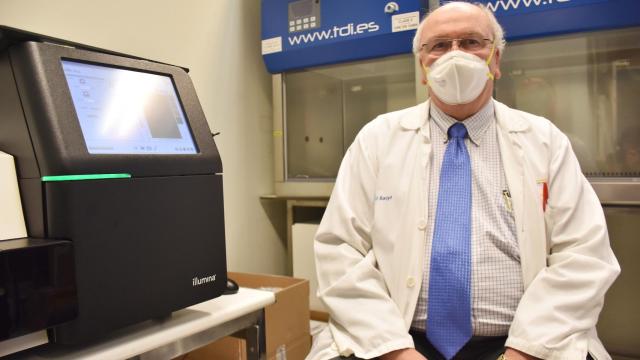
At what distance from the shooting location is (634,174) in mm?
1592

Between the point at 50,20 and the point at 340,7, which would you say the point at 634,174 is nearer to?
the point at 340,7

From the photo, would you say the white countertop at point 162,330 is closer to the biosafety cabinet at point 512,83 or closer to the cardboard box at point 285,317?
the cardboard box at point 285,317

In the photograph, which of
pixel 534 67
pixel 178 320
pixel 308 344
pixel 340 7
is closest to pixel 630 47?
pixel 534 67

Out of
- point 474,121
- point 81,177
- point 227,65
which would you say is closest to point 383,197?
point 474,121

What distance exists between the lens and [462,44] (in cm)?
129

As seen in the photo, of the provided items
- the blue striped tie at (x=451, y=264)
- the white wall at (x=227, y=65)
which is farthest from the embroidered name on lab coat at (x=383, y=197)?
the white wall at (x=227, y=65)

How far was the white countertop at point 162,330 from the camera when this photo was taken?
0.69 meters

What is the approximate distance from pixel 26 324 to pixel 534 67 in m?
1.76

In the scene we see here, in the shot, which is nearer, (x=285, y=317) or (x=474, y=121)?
(x=474, y=121)

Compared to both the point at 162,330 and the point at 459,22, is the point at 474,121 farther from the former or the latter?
the point at 162,330

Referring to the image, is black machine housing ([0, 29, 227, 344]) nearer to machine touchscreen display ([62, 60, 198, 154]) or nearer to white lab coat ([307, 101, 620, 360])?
machine touchscreen display ([62, 60, 198, 154])

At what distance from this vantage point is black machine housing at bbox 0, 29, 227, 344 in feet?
2.18

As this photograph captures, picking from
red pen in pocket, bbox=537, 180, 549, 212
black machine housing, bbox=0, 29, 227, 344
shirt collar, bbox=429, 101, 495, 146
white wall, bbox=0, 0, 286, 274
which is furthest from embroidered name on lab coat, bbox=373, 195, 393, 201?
white wall, bbox=0, 0, 286, 274

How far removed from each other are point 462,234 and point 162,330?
0.73m
